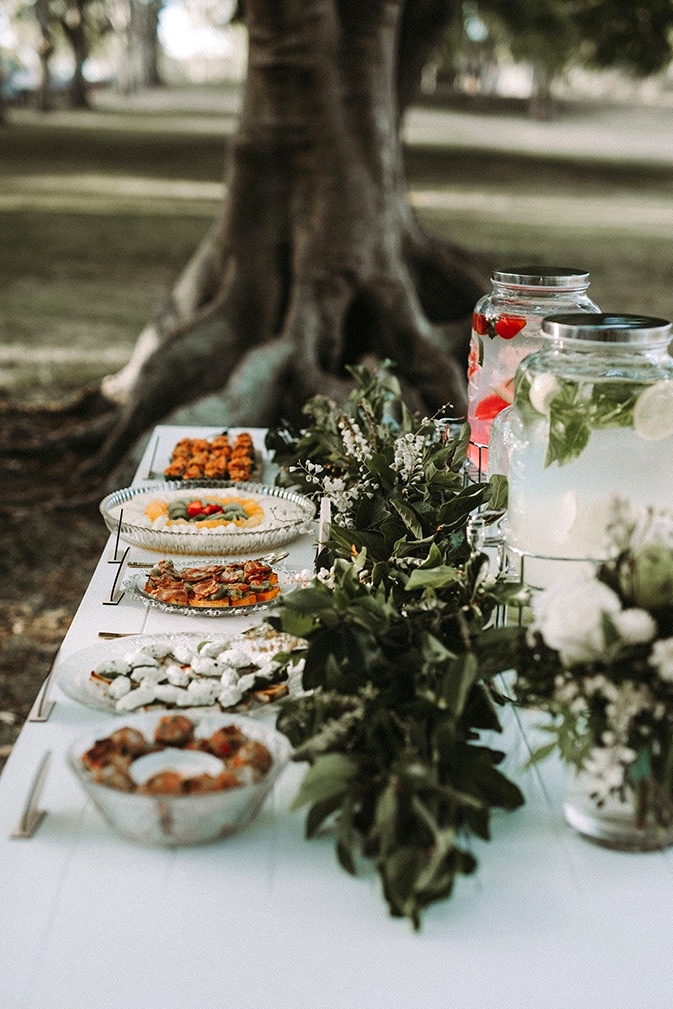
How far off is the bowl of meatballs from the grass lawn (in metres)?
6.64

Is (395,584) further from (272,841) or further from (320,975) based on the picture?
(320,975)

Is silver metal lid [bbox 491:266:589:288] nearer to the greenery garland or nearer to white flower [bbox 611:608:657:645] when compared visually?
the greenery garland

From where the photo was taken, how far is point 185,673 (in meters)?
1.86

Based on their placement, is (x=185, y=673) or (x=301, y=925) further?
(x=185, y=673)

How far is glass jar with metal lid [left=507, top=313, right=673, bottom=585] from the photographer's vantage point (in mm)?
1811

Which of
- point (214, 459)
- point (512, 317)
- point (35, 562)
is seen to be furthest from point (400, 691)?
point (35, 562)

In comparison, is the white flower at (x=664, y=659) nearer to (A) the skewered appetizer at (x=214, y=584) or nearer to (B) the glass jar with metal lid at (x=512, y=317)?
(A) the skewered appetizer at (x=214, y=584)

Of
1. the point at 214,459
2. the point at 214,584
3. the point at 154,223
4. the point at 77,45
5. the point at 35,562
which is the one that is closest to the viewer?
the point at 214,584

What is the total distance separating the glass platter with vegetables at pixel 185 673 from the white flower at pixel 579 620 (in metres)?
0.45

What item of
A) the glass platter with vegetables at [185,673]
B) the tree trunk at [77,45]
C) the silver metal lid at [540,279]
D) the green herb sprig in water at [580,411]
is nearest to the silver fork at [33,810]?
the glass platter with vegetables at [185,673]

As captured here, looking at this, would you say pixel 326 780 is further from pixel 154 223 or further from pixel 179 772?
pixel 154 223

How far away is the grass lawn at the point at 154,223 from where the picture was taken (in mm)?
10320

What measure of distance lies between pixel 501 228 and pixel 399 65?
30.4 feet

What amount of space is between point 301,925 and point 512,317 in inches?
57.3
